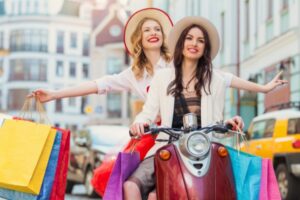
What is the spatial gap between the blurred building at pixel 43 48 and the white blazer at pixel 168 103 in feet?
261

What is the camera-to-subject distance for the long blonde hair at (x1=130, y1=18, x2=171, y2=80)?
565cm

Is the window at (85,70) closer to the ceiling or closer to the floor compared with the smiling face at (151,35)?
closer to the ceiling

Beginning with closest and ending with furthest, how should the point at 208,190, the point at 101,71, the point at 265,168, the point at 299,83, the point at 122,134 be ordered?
the point at 208,190 → the point at 265,168 → the point at 122,134 → the point at 299,83 → the point at 101,71

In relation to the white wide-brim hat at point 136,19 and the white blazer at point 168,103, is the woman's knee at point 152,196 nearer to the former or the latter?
the white blazer at point 168,103

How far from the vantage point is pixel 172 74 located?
4871mm

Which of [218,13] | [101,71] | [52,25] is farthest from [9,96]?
[218,13]

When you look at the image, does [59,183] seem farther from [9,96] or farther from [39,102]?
[9,96]

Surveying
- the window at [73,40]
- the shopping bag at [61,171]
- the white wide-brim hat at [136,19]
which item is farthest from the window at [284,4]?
the window at [73,40]

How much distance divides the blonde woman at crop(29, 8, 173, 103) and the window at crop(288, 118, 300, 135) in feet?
27.9

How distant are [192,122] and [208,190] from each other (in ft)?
1.27

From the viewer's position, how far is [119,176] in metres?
4.44

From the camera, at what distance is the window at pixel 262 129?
15.1 m

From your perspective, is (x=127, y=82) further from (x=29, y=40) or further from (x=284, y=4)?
(x=29, y=40)

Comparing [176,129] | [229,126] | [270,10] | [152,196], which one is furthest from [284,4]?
[152,196]
